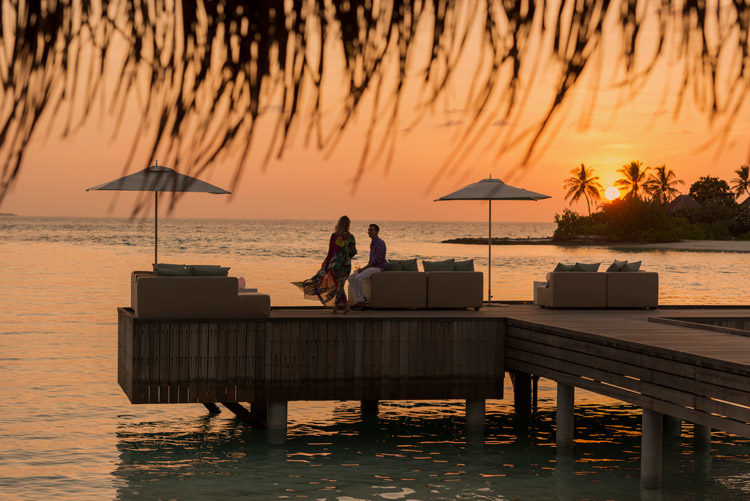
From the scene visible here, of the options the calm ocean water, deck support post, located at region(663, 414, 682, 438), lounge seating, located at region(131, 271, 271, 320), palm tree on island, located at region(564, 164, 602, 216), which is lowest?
the calm ocean water

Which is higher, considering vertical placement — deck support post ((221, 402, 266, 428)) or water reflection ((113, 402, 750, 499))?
deck support post ((221, 402, 266, 428))

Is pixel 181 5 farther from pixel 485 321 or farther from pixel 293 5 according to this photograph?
pixel 485 321

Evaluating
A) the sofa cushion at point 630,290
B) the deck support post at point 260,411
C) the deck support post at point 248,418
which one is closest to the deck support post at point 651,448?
the sofa cushion at point 630,290

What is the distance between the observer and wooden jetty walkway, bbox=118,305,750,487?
11.0m

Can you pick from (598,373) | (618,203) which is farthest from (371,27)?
(618,203)

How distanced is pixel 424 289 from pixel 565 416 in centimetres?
261

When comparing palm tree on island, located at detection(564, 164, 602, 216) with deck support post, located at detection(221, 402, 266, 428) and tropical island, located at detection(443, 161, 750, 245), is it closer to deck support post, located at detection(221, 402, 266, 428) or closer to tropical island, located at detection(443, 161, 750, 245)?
deck support post, located at detection(221, 402, 266, 428)

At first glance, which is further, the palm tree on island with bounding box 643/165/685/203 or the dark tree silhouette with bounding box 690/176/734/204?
the dark tree silhouette with bounding box 690/176/734/204

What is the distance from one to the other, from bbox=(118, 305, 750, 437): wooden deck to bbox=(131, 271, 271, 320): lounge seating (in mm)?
140

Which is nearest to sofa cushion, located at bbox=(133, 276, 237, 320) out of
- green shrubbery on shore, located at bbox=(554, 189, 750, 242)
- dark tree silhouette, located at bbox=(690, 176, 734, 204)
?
dark tree silhouette, located at bbox=(690, 176, 734, 204)

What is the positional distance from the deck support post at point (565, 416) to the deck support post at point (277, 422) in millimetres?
3605

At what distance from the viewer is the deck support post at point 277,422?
13.0m

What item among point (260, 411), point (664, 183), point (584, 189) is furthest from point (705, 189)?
point (584, 189)

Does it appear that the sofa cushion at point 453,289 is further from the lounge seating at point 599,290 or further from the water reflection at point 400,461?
the water reflection at point 400,461
